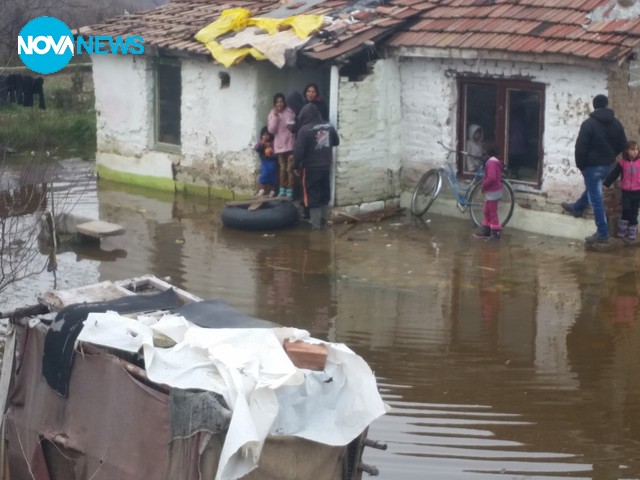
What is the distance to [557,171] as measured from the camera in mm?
15102

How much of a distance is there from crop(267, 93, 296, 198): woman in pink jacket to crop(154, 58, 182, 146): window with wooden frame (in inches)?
104

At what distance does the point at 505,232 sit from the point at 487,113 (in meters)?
1.71

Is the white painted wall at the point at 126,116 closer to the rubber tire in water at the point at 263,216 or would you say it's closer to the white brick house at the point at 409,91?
the white brick house at the point at 409,91

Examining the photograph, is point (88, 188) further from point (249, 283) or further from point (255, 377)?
point (255, 377)

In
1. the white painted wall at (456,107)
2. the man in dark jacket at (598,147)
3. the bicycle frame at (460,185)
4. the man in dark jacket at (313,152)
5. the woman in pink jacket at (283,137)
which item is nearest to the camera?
the man in dark jacket at (598,147)

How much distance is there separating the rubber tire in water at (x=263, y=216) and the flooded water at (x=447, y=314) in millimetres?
200

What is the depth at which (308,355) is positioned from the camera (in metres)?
6.62

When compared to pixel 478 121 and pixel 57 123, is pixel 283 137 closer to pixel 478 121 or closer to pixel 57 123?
pixel 478 121

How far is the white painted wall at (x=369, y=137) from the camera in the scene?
1616 centimetres

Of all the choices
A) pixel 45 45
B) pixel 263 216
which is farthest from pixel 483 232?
pixel 45 45

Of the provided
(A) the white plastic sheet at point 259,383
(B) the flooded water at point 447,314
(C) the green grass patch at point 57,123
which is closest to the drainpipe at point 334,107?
(B) the flooded water at point 447,314

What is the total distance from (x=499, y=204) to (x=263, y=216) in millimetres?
3174

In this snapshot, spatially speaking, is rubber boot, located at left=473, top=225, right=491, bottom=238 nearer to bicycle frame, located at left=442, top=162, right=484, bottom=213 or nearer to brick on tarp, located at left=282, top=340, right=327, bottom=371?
A: bicycle frame, located at left=442, top=162, right=484, bottom=213

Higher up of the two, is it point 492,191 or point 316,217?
point 492,191
